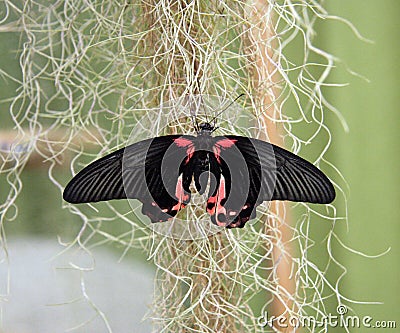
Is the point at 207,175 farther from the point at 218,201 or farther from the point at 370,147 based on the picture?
the point at 370,147

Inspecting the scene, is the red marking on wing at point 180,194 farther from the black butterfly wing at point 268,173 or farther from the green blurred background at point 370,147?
the green blurred background at point 370,147

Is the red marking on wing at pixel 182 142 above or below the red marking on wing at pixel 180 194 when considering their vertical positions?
above

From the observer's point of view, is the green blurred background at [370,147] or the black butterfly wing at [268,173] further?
the green blurred background at [370,147]

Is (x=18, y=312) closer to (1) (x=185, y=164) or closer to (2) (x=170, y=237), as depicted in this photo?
(2) (x=170, y=237)

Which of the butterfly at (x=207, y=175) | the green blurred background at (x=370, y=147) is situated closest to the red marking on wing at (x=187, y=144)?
the butterfly at (x=207, y=175)

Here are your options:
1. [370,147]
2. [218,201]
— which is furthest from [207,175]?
[370,147]

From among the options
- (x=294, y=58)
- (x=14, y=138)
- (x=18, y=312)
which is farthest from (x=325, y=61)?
(x=18, y=312)

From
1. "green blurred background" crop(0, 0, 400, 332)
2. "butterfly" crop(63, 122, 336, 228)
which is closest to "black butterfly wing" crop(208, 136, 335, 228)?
"butterfly" crop(63, 122, 336, 228)
